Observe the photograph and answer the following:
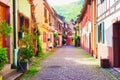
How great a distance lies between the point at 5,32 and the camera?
948 cm

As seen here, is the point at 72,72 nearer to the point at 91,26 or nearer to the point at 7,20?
the point at 7,20

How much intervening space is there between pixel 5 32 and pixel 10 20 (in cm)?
309

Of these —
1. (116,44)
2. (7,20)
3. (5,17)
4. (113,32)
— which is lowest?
(116,44)

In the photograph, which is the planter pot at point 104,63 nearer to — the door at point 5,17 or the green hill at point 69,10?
the door at point 5,17

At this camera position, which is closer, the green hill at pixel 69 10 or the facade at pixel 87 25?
the facade at pixel 87 25

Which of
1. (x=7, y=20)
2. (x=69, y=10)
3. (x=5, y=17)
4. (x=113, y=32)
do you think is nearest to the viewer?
(x=7, y=20)

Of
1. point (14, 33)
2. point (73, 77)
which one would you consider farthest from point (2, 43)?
point (73, 77)

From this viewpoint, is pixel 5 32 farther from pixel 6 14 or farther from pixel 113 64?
pixel 113 64

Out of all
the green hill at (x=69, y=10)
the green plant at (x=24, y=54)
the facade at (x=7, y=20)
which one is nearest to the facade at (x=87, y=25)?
the green plant at (x=24, y=54)

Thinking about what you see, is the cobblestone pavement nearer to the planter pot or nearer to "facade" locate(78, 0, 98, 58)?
the planter pot

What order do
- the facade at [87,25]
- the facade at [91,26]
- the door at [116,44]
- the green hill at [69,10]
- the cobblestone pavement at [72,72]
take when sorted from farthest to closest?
the green hill at [69,10], the facade at [87,25], the facade at [91,26], the door at [116,44], the cobblestone pavement at [72,72]

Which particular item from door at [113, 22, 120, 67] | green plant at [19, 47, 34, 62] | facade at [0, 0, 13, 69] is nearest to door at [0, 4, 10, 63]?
facade at [0, 0, 13, 69]

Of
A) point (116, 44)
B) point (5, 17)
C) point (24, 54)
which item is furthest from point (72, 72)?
point (5, 17)

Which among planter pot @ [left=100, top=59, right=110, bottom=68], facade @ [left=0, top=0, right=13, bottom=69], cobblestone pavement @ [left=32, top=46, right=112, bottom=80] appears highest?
facade @ [left=0, top=0, right=13, bottom=69]
